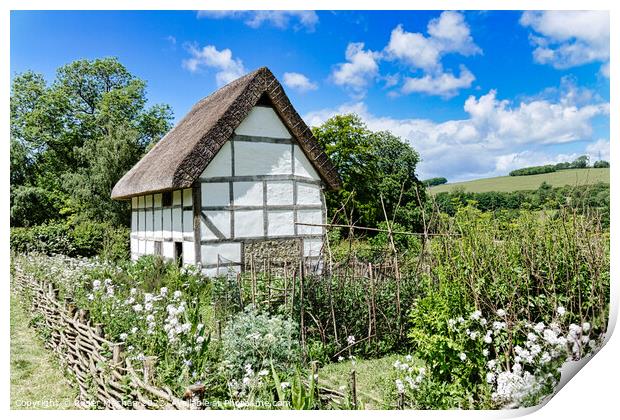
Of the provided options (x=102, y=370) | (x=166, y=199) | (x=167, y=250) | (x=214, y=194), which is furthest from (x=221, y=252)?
(x=102, y=370)

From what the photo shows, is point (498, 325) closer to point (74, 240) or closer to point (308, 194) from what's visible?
point (74, 240)

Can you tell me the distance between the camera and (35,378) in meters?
3.63

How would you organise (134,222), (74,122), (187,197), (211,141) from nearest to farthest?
1. (74,122)
2. (211,141)
3. (187,197)
4. (134,222)

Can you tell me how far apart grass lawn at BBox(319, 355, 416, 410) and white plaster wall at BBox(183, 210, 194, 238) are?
3444 millimetres

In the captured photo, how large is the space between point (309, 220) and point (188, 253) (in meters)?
1.90

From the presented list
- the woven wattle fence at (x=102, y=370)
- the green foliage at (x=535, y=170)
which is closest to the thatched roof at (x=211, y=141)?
the woven wattle fence at (x=102, y=370)

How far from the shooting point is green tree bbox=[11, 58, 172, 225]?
12.8 feet

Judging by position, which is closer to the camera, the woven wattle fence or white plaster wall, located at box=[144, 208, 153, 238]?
the woven wattle fence

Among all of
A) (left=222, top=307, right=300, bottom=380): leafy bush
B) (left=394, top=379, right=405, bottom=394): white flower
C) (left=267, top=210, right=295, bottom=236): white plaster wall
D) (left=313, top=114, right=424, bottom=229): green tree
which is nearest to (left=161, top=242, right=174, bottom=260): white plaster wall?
(left=267, top=210, right=295, bottom=236): white plaster wall

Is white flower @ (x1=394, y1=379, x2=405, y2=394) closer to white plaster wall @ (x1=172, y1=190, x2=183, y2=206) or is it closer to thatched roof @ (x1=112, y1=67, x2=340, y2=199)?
thatched roof @ (x1=112, y1=67, x2=340, y2=199)

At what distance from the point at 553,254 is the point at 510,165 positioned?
920 mm

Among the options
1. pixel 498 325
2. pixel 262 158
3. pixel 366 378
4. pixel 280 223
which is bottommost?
pixel 366 378
